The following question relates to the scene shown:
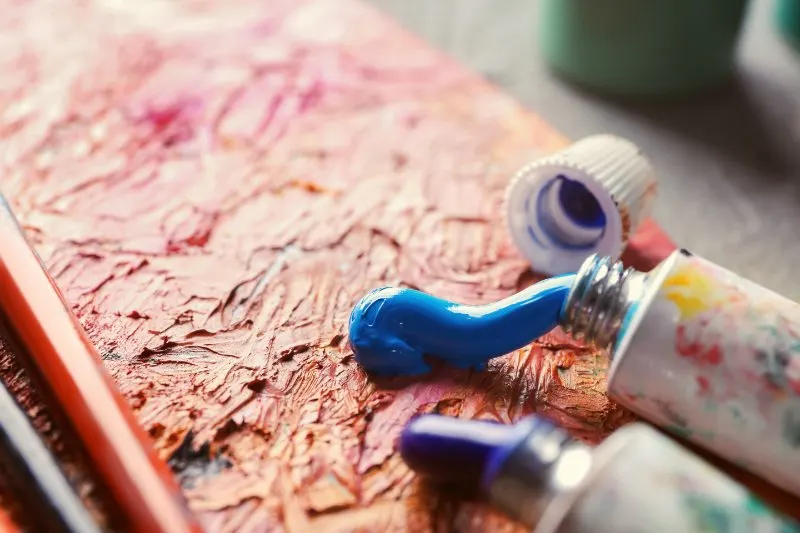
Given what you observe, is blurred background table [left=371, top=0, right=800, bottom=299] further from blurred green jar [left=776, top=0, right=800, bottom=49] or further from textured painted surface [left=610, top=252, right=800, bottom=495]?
textured painted surface [left=610, top=252, right=800, bottom=495]

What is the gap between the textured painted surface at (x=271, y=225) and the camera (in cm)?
46

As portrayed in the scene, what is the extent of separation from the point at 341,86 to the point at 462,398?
17.5 inches

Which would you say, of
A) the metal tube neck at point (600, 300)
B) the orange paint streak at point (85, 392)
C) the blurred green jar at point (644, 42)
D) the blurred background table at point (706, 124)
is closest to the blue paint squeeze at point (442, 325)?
the metal tube neck at point (600, 300)

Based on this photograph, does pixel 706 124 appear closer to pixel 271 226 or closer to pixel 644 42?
pixel 644 42

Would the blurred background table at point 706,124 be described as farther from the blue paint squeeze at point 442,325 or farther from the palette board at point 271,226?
the blue paint squeeze at point 442,325

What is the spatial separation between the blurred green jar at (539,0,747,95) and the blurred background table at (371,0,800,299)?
20 mm

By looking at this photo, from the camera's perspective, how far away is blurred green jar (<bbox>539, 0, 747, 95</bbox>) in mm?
827

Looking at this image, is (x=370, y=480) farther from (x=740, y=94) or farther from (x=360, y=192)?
(x=740, y=94)

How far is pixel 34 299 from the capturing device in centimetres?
49

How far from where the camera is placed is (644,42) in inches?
33.5

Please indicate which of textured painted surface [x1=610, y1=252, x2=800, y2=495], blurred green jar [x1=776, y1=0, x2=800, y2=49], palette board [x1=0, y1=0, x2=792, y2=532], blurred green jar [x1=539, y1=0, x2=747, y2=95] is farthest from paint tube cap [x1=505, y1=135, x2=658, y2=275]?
blurred green jar [x1=776, y1=0, x2=800, y2=49]

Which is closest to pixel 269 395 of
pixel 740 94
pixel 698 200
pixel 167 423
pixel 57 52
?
pixel 167 423

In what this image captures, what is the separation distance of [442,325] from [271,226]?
0.68 ft

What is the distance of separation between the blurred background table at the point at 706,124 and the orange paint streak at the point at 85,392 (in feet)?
1.56
